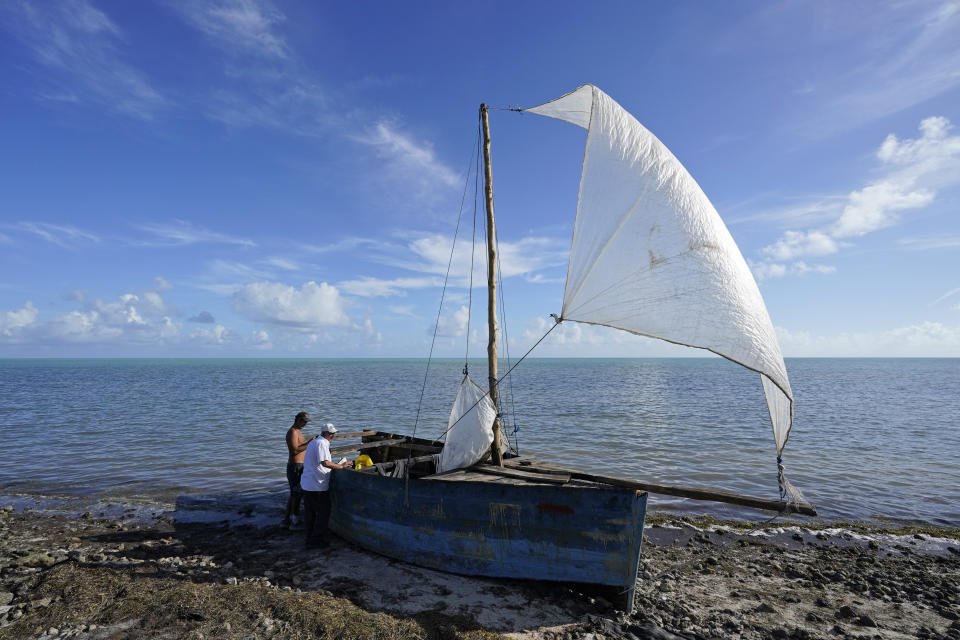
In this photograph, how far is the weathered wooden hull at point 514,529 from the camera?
6785mm

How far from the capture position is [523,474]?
8234 millimetres

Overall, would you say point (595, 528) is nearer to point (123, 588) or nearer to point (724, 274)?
point (724, 274)

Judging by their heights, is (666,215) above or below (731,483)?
above

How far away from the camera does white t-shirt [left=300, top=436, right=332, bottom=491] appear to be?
9.08 m

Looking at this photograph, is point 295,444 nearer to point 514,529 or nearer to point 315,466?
point 315,466

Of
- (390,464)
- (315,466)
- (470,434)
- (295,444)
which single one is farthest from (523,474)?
(295,444)

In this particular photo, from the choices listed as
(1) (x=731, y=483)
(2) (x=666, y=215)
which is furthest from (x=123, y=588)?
(1) (x=731, y=483)

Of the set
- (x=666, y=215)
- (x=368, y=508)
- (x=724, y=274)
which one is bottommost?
(x=368, y=508)

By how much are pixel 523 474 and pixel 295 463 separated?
5.32 meters

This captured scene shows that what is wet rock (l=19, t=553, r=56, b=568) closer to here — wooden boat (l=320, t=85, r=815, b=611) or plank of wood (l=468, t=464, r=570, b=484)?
wooden boat (l=320, t=85, r=815, b=611)

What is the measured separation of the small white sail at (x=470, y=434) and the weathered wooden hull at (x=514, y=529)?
0.94 metres

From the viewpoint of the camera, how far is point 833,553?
9875 millimetres

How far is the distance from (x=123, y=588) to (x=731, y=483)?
1597 centimetres

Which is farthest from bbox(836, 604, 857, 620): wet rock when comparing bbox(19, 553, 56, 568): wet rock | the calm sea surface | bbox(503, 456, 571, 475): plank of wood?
bbox(19, 553, 56, 568): wet rock
